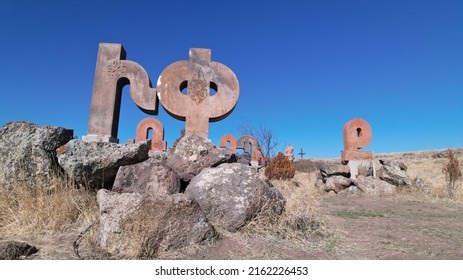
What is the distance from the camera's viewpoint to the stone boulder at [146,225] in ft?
7.48

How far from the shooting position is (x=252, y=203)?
302 cm

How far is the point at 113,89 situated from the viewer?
463 centimetres

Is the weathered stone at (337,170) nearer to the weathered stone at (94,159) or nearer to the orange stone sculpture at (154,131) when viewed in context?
the weathered stone at (94,159)

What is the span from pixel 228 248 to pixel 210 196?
26.0 inches

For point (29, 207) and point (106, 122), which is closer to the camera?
point (29, 207)

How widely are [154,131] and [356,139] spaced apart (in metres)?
10.7

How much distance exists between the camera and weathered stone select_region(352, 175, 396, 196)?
7.38 metres

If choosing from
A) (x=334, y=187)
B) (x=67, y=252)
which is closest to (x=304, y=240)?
(x=67, y=252)

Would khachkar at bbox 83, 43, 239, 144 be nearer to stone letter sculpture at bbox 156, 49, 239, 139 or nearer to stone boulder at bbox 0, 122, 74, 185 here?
stone letter sculpture at bbox 156, 49, 239, 139

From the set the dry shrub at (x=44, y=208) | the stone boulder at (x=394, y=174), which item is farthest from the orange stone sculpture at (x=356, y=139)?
the dry shrub at (x=44, y=208)

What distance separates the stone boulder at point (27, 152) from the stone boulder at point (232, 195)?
6.30ft

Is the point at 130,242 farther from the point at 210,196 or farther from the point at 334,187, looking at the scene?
the point at 334,187

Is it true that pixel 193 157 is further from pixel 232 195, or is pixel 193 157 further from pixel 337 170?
pixel 337 170

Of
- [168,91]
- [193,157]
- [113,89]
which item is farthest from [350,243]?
[113,89]
